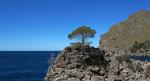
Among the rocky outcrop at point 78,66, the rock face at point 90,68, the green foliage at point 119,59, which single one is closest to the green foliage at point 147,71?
the rock face at point 90,68

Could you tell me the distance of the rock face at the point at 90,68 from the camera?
55781mm

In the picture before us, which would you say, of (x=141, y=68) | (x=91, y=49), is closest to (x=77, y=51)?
(x=91, y=49)

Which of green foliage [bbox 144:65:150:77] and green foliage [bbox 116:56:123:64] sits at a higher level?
green foliage [bbox 116:56:123:64]

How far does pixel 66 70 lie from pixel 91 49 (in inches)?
291

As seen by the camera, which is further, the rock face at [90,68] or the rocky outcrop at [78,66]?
the rock face at [90,68]

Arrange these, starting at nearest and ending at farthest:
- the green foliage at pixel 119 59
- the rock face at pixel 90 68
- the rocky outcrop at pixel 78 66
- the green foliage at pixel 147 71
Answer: the rocky outcrop at pixel 78 66 → the rock face at pixel 90 68 → the green foliage at pixel 119 59 → the green foliage at pixel 147 71

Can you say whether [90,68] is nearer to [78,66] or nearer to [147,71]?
[78,66]

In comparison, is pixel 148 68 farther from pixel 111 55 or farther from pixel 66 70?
pixel 66 70

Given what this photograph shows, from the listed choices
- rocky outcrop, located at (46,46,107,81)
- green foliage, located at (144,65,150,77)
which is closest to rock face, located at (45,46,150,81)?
rocky outcrop, located at (46,46,107,81)

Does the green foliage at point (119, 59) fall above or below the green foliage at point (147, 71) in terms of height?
above

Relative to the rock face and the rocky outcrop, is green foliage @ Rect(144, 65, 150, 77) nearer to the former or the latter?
the rock face

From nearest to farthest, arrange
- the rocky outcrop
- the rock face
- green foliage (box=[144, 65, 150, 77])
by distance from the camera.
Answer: the rocky outcrop, the rock face, green foliage (box=[144, 65, 150, 77])

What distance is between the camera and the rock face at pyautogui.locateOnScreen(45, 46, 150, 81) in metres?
55.8

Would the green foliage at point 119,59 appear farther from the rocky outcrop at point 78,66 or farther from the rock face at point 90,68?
the rocky outcrop at point 78,66
